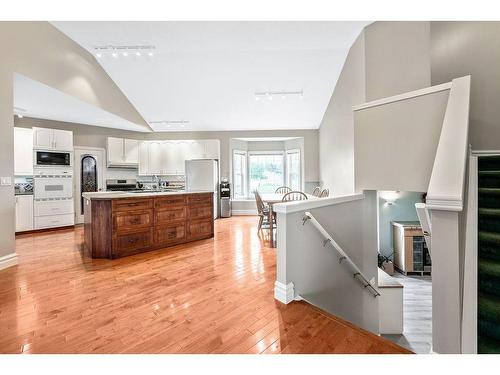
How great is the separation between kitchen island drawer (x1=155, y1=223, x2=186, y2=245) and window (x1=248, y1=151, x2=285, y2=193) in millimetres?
4191

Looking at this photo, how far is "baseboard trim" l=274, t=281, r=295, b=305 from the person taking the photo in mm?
2031

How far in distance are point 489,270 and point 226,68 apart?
4.89m

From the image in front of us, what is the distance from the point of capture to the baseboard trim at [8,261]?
2.83 m

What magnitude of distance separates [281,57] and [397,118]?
2754 millimetres

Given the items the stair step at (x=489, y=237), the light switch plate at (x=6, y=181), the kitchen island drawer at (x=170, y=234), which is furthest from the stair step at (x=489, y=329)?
the light switch plate at (x=6, y=181)

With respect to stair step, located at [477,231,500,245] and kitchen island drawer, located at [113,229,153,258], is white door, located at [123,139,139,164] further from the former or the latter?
stair step, located at [477,231,500,245]

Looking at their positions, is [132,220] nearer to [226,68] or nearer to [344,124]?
[226,68]

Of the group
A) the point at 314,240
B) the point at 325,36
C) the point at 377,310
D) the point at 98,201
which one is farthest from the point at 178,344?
the point at 325,36

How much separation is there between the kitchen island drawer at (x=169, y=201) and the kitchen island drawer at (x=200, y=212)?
0.72 ft

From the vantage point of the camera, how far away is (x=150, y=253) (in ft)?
11.4

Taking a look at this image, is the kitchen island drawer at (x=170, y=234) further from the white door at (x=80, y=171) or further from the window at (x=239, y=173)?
the window at (x=239, y=173)

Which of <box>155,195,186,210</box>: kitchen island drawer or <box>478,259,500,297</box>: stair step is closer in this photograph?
<box>478,259,500,297</box>: stair step

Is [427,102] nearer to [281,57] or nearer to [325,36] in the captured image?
[325,36]

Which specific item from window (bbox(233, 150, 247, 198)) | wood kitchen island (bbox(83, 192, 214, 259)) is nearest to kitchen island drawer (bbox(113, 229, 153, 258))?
wood kitchen island (bbox(83, 192, 214, 259))
